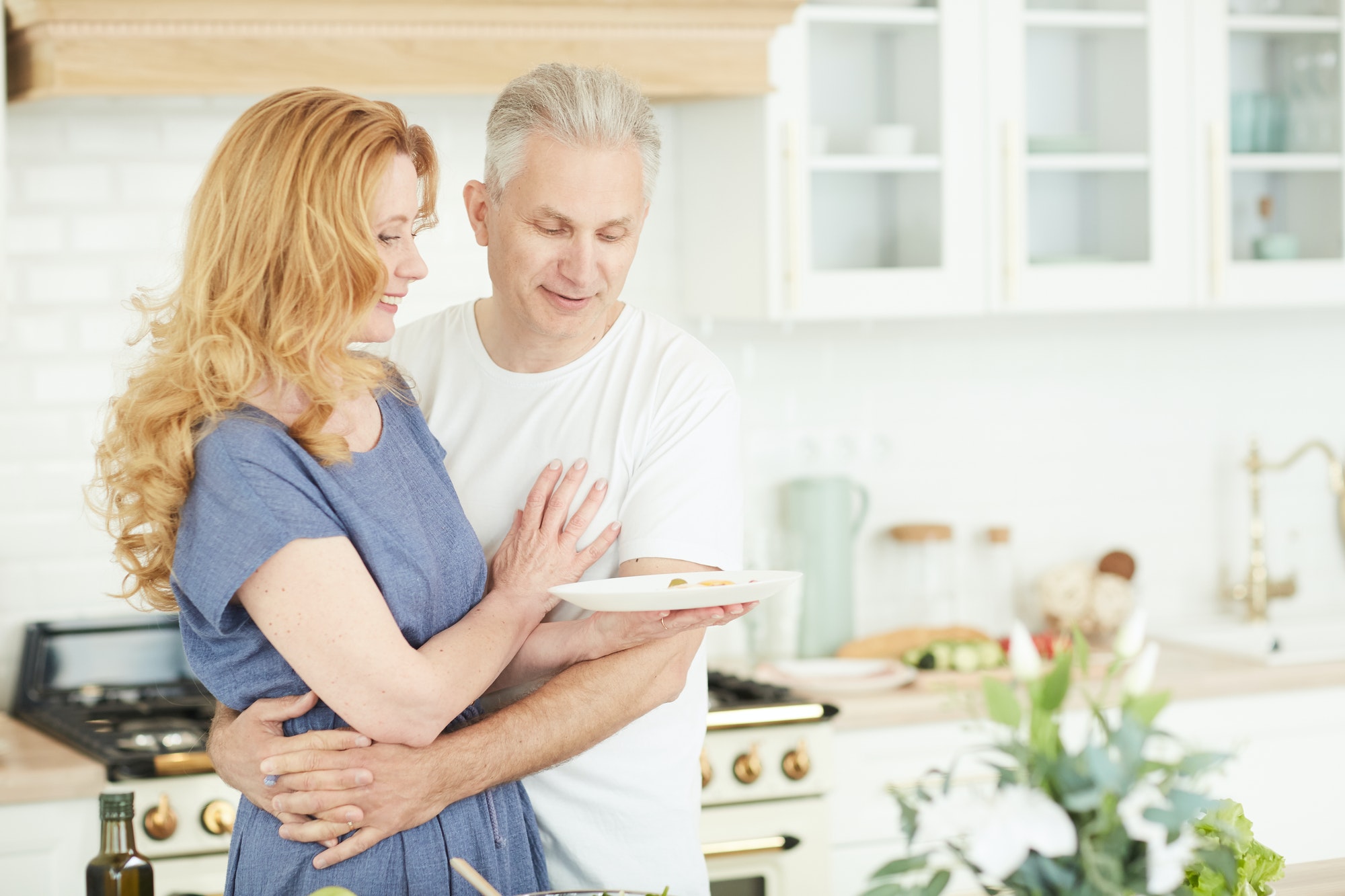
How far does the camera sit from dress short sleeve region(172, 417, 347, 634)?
1.42m

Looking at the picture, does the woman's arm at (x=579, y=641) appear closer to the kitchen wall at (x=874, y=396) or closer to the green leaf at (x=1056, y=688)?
the green leaf at (x=1056, y=688)

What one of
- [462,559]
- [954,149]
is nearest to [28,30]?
[462,559]

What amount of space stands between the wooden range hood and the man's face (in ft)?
3.31

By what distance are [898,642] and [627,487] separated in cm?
165

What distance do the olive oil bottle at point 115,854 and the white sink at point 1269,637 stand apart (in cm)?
269

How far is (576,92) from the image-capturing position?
177 centimetres

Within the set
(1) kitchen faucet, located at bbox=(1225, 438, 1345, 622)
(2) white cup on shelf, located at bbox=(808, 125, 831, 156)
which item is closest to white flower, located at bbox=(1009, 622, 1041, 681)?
(2) white cup on shelf, located at bbox=(808, 125, 831, 156)

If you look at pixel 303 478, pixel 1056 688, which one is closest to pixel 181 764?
pixel 303 478

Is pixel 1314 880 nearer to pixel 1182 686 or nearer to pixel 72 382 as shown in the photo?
pixel 1182 686

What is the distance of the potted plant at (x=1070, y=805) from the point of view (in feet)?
3.17

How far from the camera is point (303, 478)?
1455 millimetres

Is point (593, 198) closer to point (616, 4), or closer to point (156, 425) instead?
point (156, 425)

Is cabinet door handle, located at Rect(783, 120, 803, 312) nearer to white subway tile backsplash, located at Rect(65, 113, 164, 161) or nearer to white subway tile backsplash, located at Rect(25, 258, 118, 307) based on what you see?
white subway tile backsplash, located at Rect(65, 113, 164, 161)

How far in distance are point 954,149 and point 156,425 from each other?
7.13ft
